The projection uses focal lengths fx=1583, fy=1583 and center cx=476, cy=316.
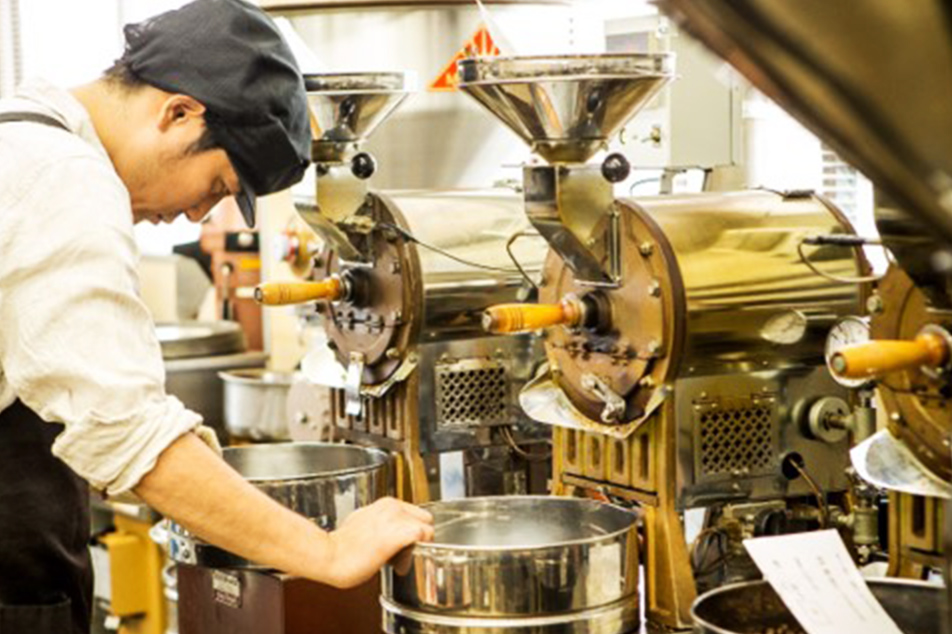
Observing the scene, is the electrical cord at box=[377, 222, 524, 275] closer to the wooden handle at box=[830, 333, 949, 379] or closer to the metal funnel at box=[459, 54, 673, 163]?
the metal funnel at box=[459, 54, 673, 163]

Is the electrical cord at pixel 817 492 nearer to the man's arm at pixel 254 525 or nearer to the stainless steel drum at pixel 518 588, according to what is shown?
the stainless steel drum at pixel 518 588

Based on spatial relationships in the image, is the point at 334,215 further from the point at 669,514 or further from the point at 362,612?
the point at 669,514

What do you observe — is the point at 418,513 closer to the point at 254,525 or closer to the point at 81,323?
the point at 254,525

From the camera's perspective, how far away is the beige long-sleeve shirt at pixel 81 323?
221 cm

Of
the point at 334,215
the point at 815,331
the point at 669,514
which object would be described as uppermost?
the point at 334,215

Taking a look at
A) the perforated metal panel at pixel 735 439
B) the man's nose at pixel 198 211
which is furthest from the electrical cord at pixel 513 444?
the man's nose at pixel 198 211

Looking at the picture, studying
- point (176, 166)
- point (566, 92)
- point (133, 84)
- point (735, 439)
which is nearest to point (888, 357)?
point (735, 439)

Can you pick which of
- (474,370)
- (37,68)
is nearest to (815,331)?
(474,370)

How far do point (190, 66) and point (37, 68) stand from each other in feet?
16.1

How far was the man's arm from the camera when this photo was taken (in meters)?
2.28

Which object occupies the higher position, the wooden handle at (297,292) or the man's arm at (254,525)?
the wooden handle at (297,292)

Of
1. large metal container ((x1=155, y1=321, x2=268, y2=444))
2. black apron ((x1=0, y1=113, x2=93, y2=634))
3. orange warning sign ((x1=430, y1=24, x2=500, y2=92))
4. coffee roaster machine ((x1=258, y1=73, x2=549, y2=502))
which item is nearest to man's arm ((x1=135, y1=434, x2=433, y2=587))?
black apron ((x1=0, y1=113, x2=93, y2=634))

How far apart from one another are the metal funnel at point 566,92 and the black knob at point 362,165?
62cm

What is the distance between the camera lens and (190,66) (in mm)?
2547
